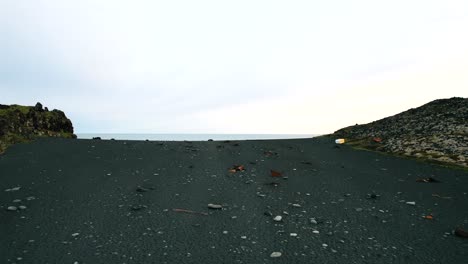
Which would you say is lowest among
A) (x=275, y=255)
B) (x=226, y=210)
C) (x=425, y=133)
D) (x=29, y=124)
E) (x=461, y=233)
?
(x=275, y=255)

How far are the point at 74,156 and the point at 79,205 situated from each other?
6.91 metres

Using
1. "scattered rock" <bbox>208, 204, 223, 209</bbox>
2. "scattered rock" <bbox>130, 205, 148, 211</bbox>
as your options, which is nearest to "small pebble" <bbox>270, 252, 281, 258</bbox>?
"scattered rock" <bbox>208, 204, 223, 209</bbox>

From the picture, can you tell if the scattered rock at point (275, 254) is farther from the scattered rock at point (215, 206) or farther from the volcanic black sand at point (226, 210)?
the scattered rock at point (215, 206)

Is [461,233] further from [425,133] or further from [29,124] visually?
[29,124]

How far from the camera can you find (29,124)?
70.3 feet

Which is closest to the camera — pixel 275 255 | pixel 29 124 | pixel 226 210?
pixel 275 255

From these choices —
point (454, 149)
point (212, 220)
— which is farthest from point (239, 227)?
point (454, 149)

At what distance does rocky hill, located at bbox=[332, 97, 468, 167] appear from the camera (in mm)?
15055

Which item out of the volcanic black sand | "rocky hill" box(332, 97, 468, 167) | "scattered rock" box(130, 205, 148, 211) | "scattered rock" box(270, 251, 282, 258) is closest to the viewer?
"scattered rock" box(270, 251, 282, 258)

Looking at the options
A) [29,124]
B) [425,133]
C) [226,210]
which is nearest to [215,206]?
[226,210]

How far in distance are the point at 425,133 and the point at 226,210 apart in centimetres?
1456

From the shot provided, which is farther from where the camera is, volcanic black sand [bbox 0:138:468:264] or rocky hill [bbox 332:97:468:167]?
rocky hill [bbox 332:97:468:167]

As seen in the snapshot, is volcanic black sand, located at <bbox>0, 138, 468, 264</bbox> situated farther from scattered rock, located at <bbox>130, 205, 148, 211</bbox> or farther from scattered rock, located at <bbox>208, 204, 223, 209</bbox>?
scattered rock, located at <bbox>130, 205, 148, 211</bbox>

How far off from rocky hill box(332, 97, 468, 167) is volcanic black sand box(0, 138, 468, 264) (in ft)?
5.55
